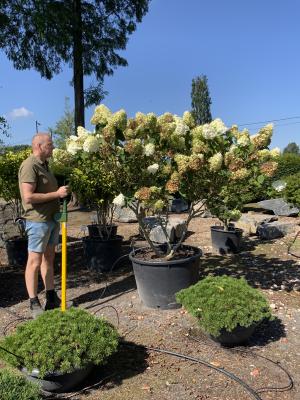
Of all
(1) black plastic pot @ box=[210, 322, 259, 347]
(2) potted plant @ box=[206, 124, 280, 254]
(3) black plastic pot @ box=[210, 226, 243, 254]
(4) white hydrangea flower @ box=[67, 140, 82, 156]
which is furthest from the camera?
(3) black plastic pot @ box=[210, 226, 243, 254]

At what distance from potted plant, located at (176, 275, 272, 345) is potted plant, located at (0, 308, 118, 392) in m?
0.72

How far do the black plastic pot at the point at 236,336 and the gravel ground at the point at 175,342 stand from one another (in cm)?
6

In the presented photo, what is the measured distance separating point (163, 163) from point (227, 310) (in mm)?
1572

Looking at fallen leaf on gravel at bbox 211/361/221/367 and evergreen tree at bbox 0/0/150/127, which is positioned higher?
evergreen tree at bbox 0/0/150/127

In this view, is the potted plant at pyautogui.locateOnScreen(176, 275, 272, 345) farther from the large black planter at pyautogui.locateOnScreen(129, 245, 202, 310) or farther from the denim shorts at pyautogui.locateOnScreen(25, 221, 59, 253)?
the denim shorts at pyautogui.locateOnScreen(25, 221, 59, 253)

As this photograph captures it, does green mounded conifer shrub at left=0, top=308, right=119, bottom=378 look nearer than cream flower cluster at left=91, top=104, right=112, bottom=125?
Yes

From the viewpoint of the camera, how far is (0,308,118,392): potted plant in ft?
7.86

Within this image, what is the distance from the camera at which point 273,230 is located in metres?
7.68

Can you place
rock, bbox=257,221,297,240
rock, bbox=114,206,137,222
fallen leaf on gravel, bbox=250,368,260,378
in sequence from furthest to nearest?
Result: 1. rock, bbox=114,206,137,222
2. rock, bbox=257,221,297,240
3. fallen leaf on gravel, bbox=250,368,260,378

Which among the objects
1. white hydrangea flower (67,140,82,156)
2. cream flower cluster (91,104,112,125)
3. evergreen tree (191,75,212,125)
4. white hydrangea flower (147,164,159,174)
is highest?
evergreen tree (191,75,212,125)

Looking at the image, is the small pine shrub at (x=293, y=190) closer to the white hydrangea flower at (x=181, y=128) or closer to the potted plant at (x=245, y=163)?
the potted plant at (x=245, y=163)

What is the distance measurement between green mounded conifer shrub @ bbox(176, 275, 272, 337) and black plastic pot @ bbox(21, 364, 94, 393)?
3.01 feet

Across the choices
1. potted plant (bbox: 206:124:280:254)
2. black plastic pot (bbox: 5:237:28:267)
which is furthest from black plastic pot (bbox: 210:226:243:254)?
black plastic pot (bbox: 5:237:28:267)

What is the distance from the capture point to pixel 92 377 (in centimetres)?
Answer: 270
